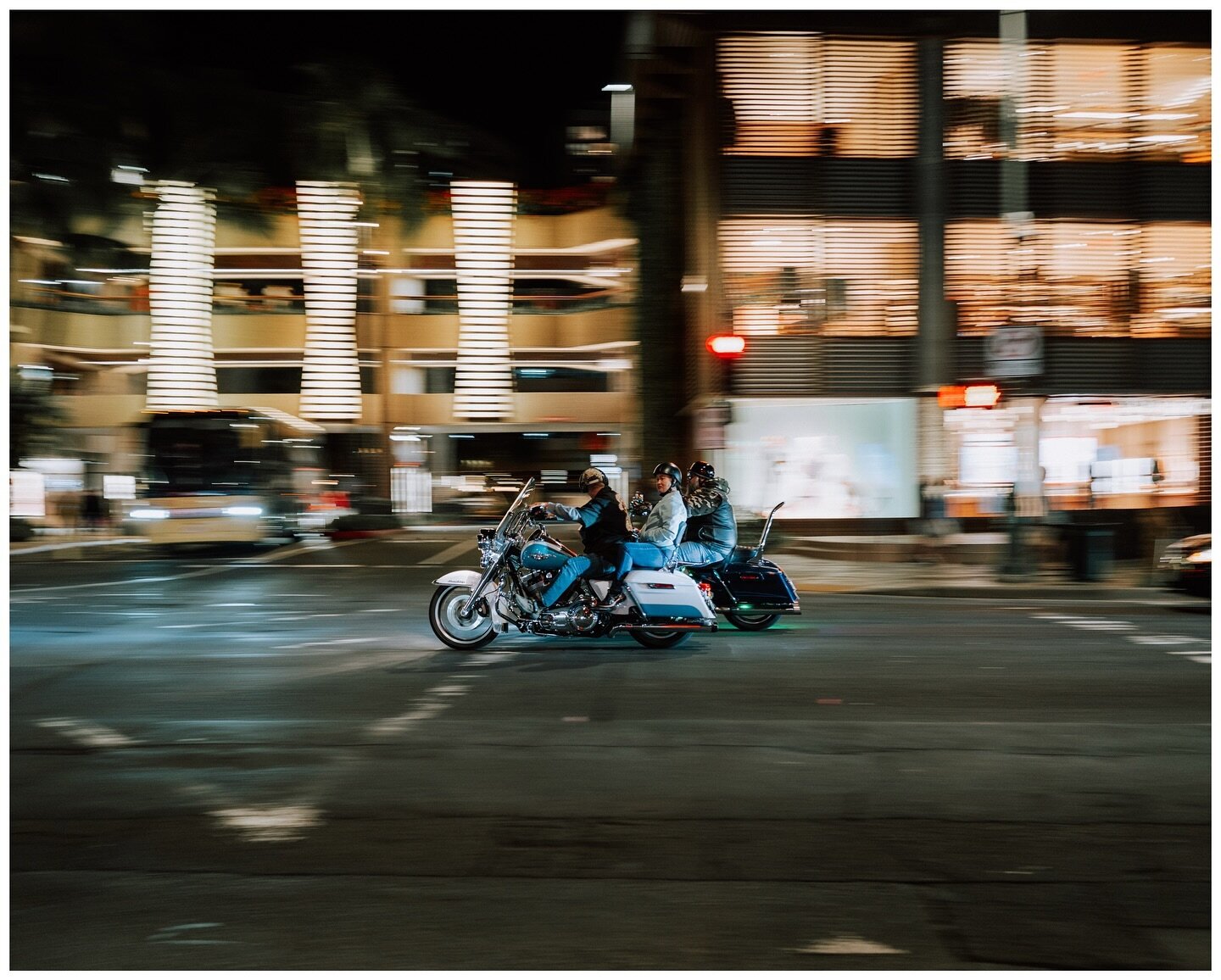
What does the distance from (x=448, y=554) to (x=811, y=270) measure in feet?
35.8

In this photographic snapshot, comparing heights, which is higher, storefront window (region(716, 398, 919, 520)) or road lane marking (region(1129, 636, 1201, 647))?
storefront window (region(716, 398, 919, 520))

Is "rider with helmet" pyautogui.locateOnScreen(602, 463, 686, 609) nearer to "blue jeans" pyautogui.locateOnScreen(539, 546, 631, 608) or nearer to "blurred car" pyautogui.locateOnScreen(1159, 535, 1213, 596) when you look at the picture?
"blue jeans" pyautogui.locateOnScreen(539, 546, 631, 608)

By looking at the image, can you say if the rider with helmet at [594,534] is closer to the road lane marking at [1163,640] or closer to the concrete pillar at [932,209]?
the road lane marking at [1163,640]

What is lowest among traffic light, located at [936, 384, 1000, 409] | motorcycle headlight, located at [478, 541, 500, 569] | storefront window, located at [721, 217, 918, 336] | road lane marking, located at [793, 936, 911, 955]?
road lane marking, located at [793, 936, 911, 955]

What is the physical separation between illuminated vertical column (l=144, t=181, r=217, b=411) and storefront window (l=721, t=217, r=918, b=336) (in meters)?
18.3

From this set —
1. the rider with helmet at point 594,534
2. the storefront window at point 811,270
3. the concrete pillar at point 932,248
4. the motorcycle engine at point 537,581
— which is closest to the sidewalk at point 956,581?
the concrete pillar at point 932,248

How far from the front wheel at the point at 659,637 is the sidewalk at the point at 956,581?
6444mm

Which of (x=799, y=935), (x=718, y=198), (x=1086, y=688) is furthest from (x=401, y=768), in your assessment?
(x=718, y=198)

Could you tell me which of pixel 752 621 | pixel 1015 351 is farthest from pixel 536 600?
pixel 1015 351

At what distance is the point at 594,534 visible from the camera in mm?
11508

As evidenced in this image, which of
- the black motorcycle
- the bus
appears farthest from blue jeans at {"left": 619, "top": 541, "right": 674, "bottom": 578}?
the bus

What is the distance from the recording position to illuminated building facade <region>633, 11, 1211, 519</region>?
27.0 meters

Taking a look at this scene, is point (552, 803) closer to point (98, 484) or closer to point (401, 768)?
point (401, 768)

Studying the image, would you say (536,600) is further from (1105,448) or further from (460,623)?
(1105,448)
